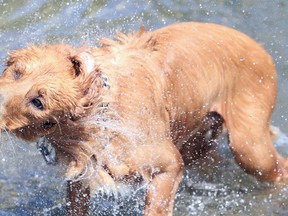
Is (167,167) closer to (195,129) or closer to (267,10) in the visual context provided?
(195,129)

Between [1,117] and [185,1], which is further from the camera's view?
[185,1]

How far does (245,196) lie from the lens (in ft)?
20.6

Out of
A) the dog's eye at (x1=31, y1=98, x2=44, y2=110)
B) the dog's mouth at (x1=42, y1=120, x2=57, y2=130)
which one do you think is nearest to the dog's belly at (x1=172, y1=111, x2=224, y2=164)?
the dog's mouth at (x1=42, y1=120, x2=57, y2=130)

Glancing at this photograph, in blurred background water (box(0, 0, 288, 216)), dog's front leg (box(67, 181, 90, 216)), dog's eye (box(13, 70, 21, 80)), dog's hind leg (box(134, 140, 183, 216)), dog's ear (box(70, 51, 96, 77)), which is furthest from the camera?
blurred background water (box(0, 0, 288, 216))

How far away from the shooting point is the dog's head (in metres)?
4.02

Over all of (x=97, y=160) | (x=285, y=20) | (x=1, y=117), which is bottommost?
(x=285, y=20)

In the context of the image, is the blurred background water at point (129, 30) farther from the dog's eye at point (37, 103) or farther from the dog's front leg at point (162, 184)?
the dog's front leg at point (162, 184)

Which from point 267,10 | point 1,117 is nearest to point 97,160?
point 1,117

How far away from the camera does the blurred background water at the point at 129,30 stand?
5984 millimetres

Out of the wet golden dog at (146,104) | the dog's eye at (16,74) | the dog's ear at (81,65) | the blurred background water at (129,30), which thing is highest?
the dog's eye at (16,74)

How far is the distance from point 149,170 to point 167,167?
134mm

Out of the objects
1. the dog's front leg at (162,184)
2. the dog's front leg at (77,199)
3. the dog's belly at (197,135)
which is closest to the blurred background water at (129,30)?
the dog's belly at (197,135)

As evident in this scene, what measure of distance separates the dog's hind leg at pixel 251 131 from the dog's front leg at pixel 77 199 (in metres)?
1.25

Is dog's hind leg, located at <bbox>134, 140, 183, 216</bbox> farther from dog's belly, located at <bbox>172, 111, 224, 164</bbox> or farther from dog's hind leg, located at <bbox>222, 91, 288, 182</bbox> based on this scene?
dog's hind leg, located at <bbox>222, 91, 288, 182</bbox>
